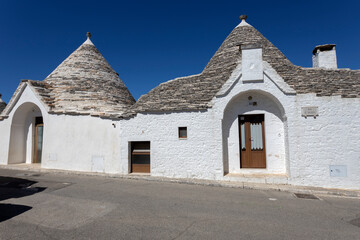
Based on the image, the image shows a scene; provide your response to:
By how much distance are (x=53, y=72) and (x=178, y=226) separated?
1503cm

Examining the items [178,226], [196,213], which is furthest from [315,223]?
[178,226]

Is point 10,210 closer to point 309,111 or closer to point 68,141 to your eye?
point 68,141

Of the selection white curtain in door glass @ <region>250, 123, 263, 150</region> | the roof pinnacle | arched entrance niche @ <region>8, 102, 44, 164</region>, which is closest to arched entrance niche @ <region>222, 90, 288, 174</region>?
white curtain in door glass @ <region>250, 123, 263, 150</region>

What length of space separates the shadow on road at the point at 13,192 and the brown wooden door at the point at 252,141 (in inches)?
307

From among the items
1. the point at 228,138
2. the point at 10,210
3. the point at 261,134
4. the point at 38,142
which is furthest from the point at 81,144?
the point at 261,134

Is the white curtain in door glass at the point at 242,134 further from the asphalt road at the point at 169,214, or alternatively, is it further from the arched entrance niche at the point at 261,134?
the asphalt road at the point at 169,214

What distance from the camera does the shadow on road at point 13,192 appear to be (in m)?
4.86

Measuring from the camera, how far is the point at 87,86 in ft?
43.9

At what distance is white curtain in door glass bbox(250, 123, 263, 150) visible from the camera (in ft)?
29.3

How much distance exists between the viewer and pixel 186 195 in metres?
6.41

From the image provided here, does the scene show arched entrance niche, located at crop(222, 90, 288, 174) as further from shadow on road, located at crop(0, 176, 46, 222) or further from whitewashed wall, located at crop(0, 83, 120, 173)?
shadow on road, located at crop(0, 176, 46, 222)

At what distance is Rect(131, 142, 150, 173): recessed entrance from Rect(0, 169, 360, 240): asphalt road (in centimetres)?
240

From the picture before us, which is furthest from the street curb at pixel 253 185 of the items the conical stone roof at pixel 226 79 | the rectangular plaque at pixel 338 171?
the conical stone roof at pixel 226 79

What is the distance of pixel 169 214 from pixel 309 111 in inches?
256
